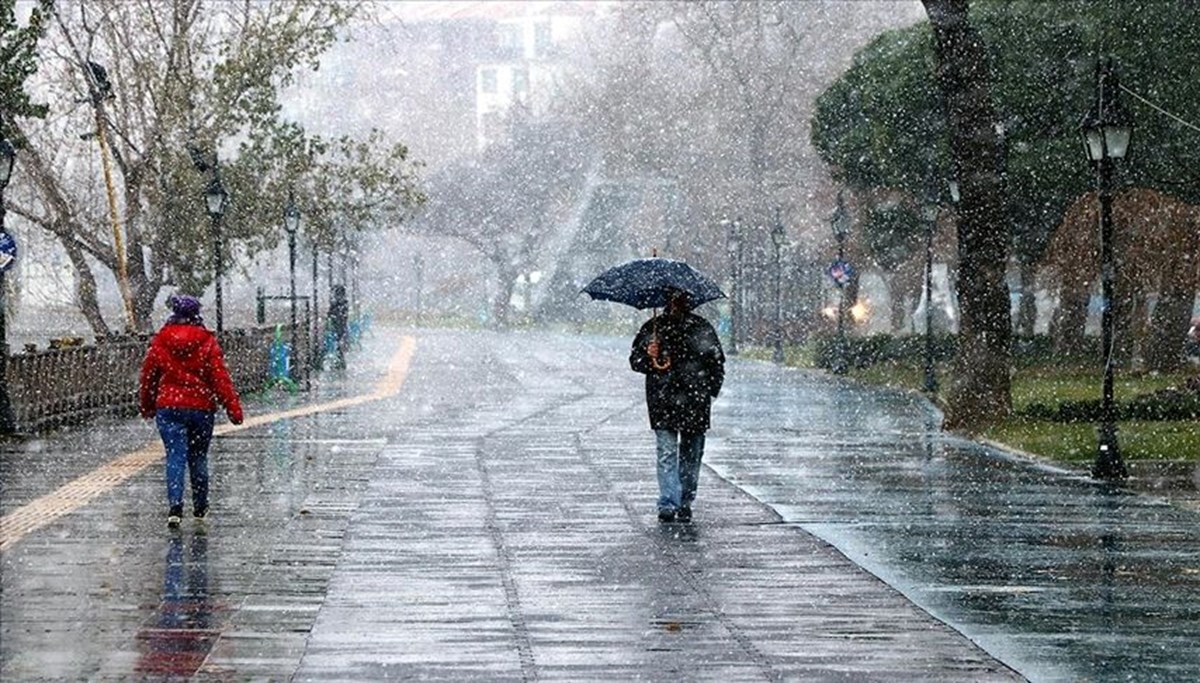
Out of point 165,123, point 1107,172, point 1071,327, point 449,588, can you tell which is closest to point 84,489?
point 449,588

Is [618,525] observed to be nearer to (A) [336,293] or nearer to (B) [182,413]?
(B) [182,413]

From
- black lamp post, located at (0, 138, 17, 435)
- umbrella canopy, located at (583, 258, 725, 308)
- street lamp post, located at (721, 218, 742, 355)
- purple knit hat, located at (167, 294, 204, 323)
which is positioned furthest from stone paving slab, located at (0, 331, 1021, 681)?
street lamp post, located at (721, 218, 742, 355)

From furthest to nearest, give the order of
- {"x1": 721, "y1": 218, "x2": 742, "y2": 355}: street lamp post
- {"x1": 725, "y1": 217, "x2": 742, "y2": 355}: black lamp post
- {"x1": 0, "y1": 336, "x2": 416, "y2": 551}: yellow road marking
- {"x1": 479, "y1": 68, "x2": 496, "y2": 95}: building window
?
{"x1": 479, "y1": 68, "x2": 496, "y2": 95}: building window < {"x1": 725, "y1": 217, "x2": 742, "y2": 355}: black lamp post < {"x1": 721, "y1": 218, "x2": 742, "y2": 355}: street lamp post < {"x1": 0, "y1": 336, "x2": 416, "y2": 551}: yellow road marking

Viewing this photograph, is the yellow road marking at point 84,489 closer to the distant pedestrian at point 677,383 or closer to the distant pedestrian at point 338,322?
the distant pedestrian at point 677,383

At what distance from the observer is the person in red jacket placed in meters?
16.4

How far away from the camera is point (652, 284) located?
17344 mm

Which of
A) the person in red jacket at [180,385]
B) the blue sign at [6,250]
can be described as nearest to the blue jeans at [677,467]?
the person in red jacket at [180,385]

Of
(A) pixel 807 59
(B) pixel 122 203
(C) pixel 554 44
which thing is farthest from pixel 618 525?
(C) pixel 554 44

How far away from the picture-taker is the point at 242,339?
41.8 metres

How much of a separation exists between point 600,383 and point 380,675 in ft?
123

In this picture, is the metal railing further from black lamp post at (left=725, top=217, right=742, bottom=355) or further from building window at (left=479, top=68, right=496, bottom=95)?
building window at (left=479, top=68, right=496, bottom=95)

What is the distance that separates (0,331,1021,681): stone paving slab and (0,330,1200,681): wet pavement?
0.03m

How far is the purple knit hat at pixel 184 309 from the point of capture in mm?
16375

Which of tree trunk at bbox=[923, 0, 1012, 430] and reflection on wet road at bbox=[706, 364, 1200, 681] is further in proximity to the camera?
tree trunk at bbox=[923, 0, 1012, 430]
